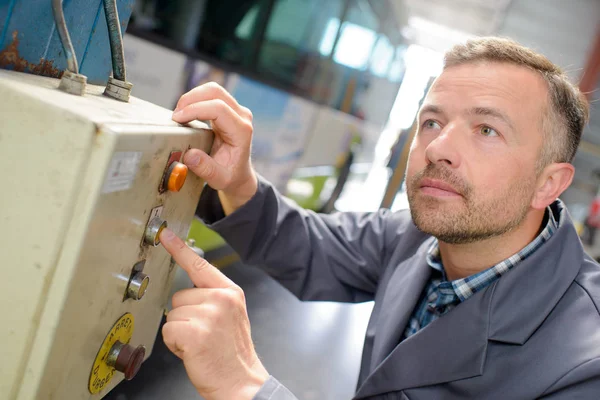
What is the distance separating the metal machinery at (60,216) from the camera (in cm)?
55

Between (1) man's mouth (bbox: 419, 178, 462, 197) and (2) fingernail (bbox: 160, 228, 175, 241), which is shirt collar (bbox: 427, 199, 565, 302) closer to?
(1) man's mouth (bbox: 419, 178, 462, 197)

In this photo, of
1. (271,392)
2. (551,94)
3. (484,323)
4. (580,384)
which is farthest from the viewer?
(551,94)

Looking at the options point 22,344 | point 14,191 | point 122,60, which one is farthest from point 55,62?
point 22,344

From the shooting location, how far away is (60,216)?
55 cm

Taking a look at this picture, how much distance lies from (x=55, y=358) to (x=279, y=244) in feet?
3.13

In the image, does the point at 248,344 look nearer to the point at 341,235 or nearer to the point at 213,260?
the point at 341,235

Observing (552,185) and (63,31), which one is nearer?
(63,31)

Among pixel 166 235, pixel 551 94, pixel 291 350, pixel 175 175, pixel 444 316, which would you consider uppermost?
pixel 551 94

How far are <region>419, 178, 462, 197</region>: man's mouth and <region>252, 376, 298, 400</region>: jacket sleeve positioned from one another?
2.08 ft

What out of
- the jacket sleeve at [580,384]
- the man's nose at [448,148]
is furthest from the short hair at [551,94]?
the jacket sleeve at [580,384]

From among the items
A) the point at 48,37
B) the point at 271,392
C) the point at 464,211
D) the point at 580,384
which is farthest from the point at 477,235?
the point at 48,37

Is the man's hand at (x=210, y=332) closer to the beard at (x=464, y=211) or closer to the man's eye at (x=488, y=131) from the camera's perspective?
the beard at (x=464, y=211)

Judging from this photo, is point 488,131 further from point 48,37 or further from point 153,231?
point 48,37

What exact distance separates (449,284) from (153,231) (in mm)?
919
